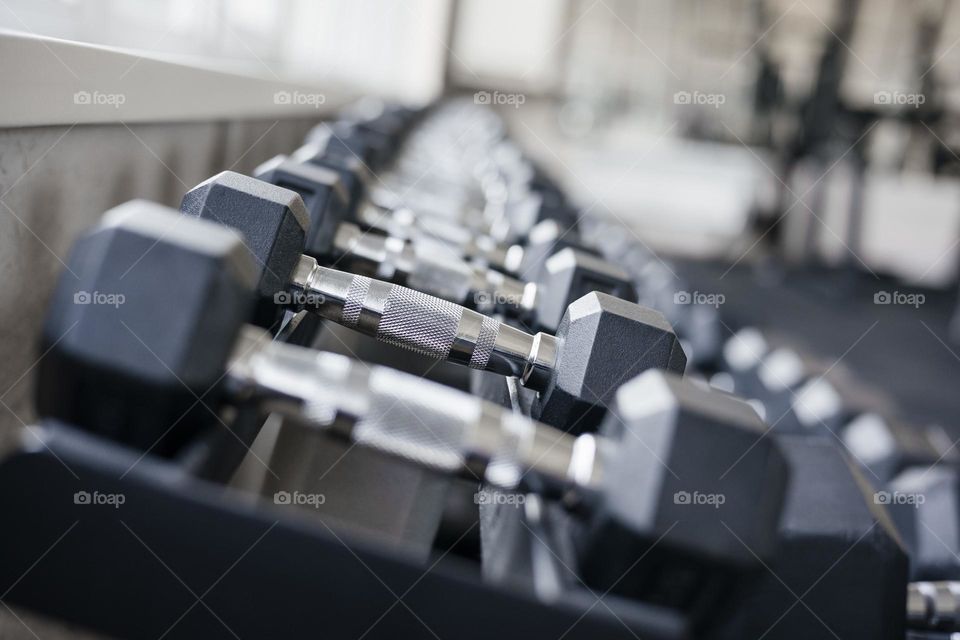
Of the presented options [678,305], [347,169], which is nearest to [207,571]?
[347,169]

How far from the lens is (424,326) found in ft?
1.40

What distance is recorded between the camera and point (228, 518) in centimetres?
23

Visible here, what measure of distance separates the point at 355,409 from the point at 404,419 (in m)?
0.02

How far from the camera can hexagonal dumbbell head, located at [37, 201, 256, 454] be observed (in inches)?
9.5

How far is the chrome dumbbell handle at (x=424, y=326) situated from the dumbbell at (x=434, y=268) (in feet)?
0.36

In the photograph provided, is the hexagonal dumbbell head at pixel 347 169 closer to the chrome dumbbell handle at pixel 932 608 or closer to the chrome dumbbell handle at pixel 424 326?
the chrome dumbbell handle at pixel 424 326

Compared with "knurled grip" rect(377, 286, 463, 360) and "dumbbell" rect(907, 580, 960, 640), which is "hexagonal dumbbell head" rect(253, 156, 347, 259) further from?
"dumbbell" rect(907, 580, 960, 640)

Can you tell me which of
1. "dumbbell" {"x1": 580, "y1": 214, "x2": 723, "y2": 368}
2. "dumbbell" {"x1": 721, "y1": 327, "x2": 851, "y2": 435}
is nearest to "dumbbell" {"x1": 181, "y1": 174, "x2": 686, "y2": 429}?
"dumbbell" {"x1": 721, "y1": 327, "x2": 851, "y2": 435}

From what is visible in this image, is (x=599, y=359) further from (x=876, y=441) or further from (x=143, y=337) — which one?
(x=876, y=441)

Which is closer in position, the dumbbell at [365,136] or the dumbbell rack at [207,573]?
the dumbbell rack at [207,573]

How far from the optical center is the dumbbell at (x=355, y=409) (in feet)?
0.79

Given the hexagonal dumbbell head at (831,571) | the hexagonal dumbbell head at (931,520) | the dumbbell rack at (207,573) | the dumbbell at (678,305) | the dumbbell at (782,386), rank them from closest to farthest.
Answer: the dumbbell rack at (207,573) < the hexagonal dumbbell head at (831,571) < the hexagonal dumbbell head at (931,520) < the dumbbell at (782,386) < the dumbbell at (678,305)

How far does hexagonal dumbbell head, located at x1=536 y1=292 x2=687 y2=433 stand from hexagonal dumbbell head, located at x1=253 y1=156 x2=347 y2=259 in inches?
8.3

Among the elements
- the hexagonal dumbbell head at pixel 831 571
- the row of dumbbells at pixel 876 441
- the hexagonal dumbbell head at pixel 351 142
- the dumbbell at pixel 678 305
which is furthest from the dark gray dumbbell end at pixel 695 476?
the dumbbell at pixel 678 305
